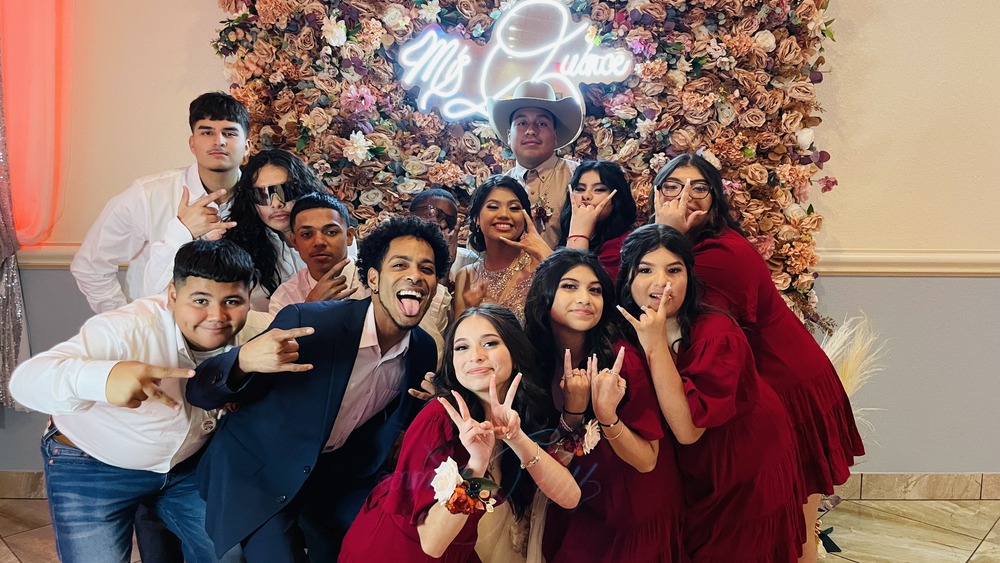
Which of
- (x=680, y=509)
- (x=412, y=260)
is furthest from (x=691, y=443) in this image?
(x=412, y=260)

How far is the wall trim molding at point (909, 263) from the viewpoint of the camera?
12.0 feet

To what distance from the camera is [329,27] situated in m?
3.06

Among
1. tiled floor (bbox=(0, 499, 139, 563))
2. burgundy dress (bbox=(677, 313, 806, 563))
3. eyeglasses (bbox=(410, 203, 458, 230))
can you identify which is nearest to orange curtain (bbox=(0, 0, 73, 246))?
tiled floor (bbox=(0, 499, 139, 563))

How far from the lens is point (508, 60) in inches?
125

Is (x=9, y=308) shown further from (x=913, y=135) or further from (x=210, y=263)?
(x=913, y=135)

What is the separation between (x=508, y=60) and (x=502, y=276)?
4.40 feet

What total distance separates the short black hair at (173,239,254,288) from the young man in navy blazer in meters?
0.15

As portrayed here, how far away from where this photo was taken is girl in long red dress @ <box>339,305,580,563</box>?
159 cm

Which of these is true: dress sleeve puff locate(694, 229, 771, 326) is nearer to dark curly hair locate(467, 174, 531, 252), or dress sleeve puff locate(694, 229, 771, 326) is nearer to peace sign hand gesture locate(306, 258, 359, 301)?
dark curly hair locate(467, 174, 531, 252)

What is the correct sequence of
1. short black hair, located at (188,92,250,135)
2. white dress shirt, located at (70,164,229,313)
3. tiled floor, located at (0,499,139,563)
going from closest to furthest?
short black hair, located at (188,92,250,135) < white dress shirt, located at (70,164,229,313) < tiled floor, located at (0,499,139,563)

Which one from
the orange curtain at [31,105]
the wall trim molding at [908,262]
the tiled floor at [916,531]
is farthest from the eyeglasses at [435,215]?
the tiled floor at [916,531]

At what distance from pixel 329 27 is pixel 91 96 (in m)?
1.27

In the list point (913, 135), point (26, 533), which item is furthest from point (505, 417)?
point (913, 135)

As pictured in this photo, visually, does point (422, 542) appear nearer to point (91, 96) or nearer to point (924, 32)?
point (91, 96)
